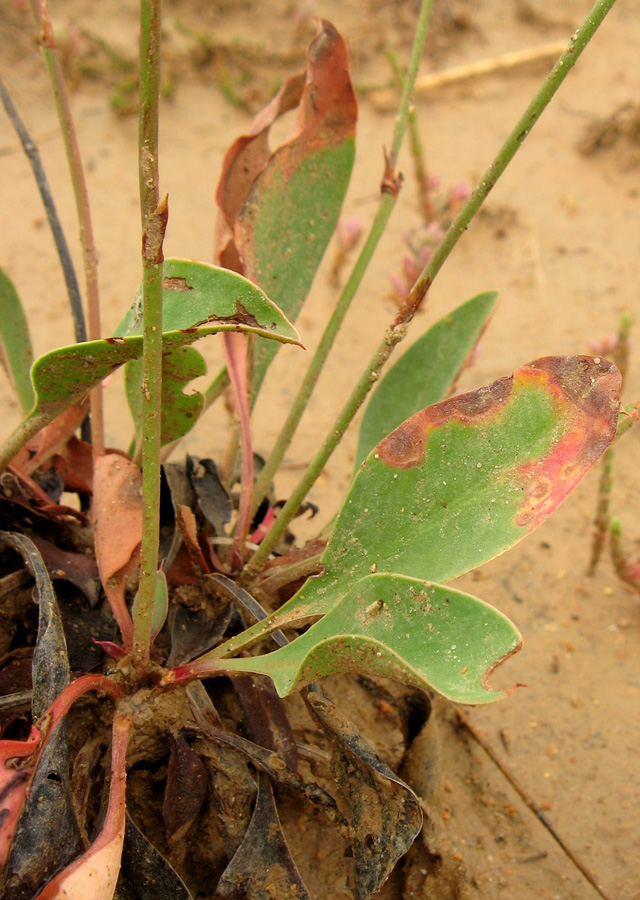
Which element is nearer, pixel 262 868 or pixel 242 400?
pixel 262 868

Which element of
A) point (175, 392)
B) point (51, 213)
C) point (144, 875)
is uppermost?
point (51, 213)

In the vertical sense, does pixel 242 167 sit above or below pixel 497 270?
below

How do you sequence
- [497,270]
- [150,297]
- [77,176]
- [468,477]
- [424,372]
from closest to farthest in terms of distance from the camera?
[150,297], [468,477], [77,176], [424,372], [497,270]

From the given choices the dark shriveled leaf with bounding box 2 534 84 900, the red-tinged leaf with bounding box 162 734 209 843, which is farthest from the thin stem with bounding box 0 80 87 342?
the red-tinged leaf with bounding box 162 734 209 843

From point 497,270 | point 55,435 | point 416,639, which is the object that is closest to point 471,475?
point 416,639

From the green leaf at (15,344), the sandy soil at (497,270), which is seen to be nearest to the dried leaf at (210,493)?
the green leaf at (15,344)

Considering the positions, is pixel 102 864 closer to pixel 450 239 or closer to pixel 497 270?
pixel 450 239

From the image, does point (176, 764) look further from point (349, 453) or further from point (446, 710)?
point (349, 453)

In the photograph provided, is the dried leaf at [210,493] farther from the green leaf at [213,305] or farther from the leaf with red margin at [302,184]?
the green leaf at [213,305]
